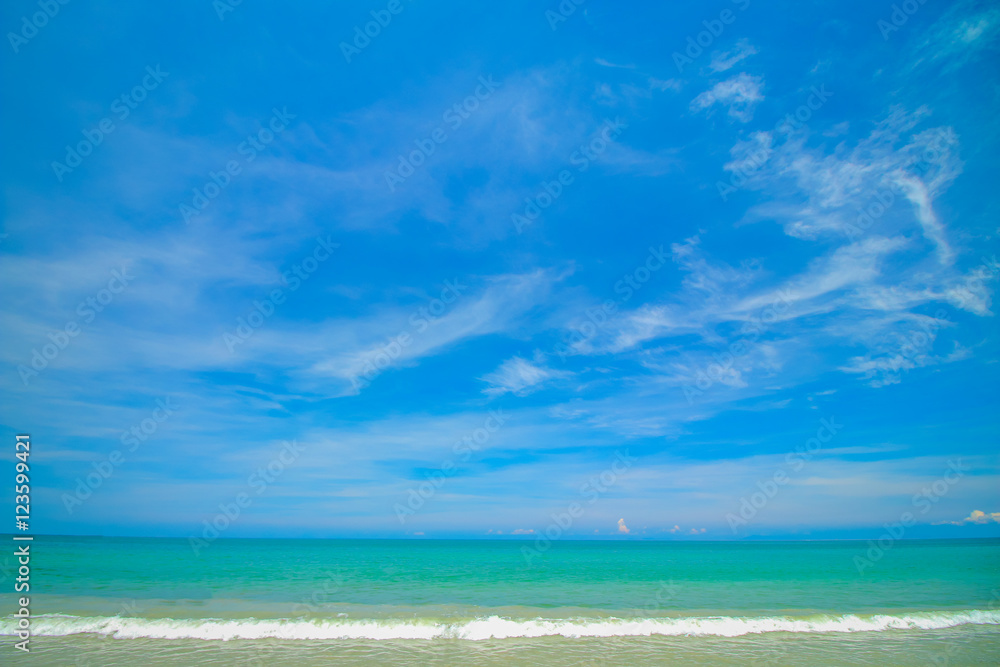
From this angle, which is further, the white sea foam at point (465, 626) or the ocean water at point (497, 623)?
the white sea foam at point (465, 626)

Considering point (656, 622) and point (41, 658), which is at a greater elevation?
point (41, 658)

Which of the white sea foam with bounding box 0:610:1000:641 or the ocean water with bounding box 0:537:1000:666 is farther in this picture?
A: the white sea foam with bounding box 0:610:1000:641

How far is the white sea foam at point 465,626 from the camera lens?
1376 centimetres

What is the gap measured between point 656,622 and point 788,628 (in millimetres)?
4355

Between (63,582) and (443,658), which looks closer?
(443,658)

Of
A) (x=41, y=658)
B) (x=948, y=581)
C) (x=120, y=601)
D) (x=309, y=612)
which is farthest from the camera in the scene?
(x=948, y=581)

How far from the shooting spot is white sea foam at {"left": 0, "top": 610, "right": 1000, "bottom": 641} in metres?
13.8

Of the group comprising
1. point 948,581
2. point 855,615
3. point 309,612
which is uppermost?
point 309,612

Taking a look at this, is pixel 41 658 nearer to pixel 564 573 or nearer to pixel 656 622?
pixel 656 622

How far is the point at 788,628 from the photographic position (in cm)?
1509

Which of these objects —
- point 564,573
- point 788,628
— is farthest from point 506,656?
point 564,573

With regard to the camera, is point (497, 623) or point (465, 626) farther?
point (497, 623)

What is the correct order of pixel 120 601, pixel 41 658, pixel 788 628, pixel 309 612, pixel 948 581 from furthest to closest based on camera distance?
pixel 948 581
pixel 120 601
pixel 309 612
pixel 788 628
pixel 41 658

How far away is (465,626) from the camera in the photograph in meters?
14.7
